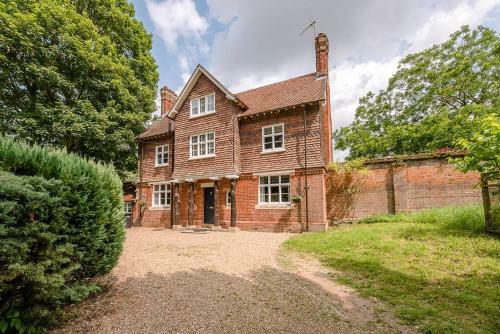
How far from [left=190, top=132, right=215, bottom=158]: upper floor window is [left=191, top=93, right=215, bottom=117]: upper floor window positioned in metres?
1.55

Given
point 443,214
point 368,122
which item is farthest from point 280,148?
point 368,122

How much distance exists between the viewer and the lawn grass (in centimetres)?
421

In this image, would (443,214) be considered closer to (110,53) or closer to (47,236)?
(47,236)

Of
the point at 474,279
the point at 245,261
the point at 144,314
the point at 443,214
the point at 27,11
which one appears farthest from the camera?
the point at 27,11

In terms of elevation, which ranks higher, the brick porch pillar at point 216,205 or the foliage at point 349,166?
the foliage at point 349,166

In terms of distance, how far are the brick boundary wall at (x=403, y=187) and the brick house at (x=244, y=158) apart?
1431 millimetres

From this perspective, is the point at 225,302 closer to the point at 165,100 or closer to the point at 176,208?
the point at 176,208

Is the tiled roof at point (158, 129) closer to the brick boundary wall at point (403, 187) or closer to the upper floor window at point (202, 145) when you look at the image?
the upper floor window at point (202, 145)

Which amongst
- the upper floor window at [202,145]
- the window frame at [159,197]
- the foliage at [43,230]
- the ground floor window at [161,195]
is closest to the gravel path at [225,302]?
the foliage at [43,230]

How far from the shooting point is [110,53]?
18.5 metres

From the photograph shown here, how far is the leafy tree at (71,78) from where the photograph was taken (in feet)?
50.9

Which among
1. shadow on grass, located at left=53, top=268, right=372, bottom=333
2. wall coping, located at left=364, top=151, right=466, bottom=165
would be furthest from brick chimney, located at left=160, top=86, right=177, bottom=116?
shadow on grass, located at left=53, top=268, right=372, bottom=333

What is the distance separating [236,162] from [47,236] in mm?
11804

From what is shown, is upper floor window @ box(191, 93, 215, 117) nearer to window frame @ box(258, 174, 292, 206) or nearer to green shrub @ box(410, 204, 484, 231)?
window frame @ box(258, 174, 292, 206)
